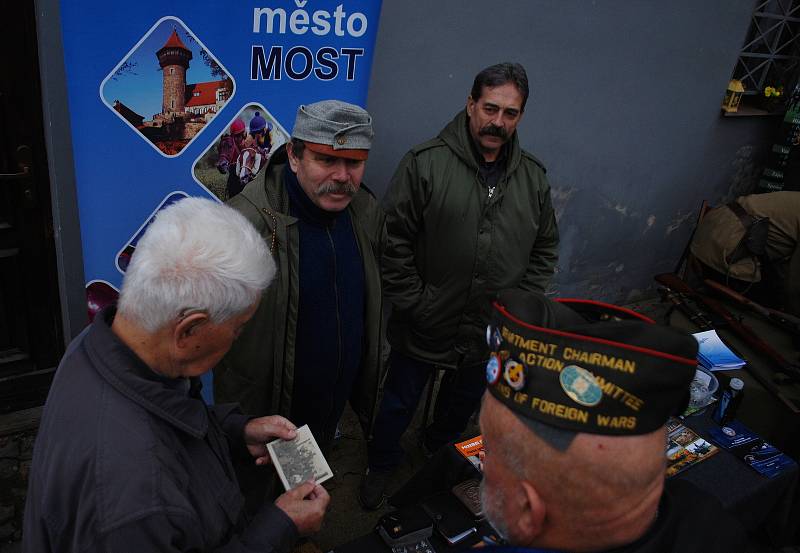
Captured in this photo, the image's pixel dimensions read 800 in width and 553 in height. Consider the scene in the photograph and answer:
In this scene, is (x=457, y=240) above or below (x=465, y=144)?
below

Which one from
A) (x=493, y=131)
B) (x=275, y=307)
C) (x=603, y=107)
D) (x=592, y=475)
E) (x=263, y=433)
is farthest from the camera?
(x=603, y=107)

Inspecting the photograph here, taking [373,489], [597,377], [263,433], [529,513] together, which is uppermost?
[597,377]

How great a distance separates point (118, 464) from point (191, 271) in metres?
0.43

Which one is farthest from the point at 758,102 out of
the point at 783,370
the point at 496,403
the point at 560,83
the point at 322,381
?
the point at 496,403

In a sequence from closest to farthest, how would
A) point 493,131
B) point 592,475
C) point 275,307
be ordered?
point 592,475, point 275,307, point 493,131

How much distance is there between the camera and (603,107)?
4.29 meters

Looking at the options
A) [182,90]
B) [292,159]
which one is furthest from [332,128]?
[182,90]

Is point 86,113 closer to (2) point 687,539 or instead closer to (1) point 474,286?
(1) point 474,286

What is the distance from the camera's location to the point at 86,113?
2121 mm

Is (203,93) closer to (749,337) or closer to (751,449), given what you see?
(751,449)

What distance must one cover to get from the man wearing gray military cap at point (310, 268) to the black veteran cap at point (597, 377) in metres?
1.21

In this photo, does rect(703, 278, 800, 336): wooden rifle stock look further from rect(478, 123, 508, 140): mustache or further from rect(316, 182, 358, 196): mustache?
rect(316, 182, 358, 196): mustache

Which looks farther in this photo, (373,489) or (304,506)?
(373,489)

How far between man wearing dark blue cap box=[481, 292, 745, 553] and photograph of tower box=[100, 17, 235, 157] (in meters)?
1.77
